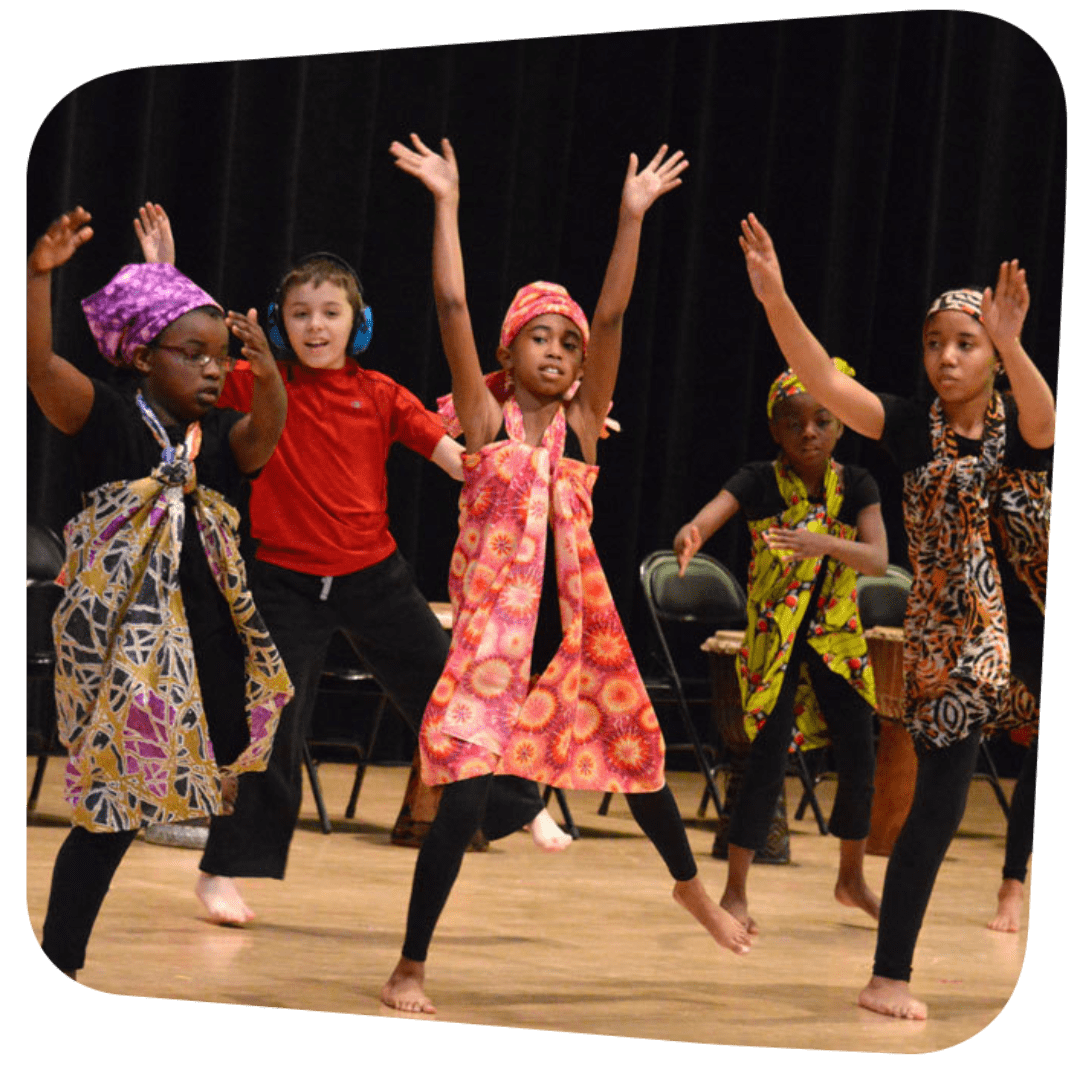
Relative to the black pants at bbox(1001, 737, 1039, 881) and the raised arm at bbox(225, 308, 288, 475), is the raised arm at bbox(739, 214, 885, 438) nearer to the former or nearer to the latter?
the black pants at bbox(1001, 737, 1039, 881)

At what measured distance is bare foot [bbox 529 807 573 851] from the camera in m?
4.64

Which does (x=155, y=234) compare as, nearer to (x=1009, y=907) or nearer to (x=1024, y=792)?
(x=1024, y=792)

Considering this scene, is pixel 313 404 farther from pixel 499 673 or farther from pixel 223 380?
pixel 499 673

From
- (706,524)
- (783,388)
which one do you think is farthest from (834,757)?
(783,388)

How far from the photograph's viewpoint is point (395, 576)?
15.7 ft

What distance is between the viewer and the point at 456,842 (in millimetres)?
4309

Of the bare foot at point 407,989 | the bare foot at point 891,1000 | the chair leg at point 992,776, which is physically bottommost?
the bare foot at point 407,989

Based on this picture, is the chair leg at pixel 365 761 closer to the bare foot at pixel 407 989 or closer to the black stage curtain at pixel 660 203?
the black stage curtain at pixel 660 203

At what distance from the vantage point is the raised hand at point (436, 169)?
15.1 ft

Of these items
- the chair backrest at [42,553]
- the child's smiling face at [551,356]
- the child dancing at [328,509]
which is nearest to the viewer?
the child's smiling face at [551,356]

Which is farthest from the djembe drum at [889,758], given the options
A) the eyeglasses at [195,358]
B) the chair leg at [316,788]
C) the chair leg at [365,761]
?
the eyeglasses at [195,358]

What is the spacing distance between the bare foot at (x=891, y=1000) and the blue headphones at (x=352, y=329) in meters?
1.91

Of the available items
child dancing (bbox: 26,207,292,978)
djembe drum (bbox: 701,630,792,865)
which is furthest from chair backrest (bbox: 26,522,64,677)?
djembe drum (bbox: 701,630,792,865)

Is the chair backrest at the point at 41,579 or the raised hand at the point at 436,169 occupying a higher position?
the raised hand at the point at 436,169
